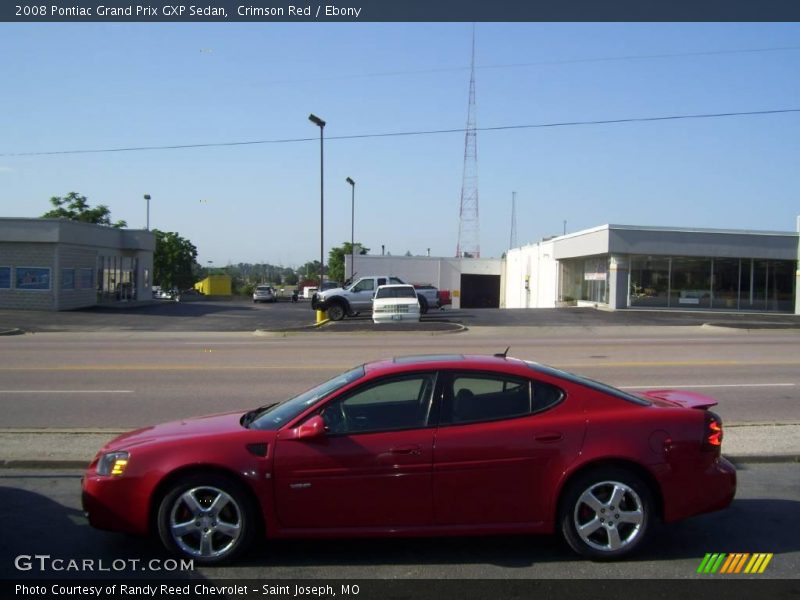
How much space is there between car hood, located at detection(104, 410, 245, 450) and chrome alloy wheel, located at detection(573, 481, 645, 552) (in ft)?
7.99

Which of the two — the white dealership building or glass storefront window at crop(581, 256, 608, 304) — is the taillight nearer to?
the white dealership building

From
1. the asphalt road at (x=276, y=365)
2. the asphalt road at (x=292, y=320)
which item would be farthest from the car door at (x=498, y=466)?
the asphalt road at (x=292, y=320)

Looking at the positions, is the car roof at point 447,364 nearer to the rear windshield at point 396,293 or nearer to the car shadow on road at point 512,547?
the car shadow on road at point 512,547

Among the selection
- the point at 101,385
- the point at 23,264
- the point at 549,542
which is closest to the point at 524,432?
the point at 549,542

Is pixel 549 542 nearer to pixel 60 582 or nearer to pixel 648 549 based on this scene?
pixel 648 549

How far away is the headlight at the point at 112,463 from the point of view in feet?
17.5

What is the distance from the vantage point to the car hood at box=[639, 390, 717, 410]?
5.88m

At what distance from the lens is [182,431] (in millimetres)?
5586

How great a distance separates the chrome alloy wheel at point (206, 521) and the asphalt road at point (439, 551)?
15cm

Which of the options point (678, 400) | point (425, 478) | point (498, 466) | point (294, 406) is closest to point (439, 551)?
point (425, 478)

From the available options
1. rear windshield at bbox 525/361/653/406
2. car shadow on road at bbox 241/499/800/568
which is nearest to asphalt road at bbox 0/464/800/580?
car shadow on road at bbox 241/499/800/568

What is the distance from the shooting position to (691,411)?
18.2ft

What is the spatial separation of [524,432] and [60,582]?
316 centimetres

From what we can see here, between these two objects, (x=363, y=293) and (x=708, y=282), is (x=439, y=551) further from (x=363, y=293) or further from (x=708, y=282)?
(x=708, y=282)
